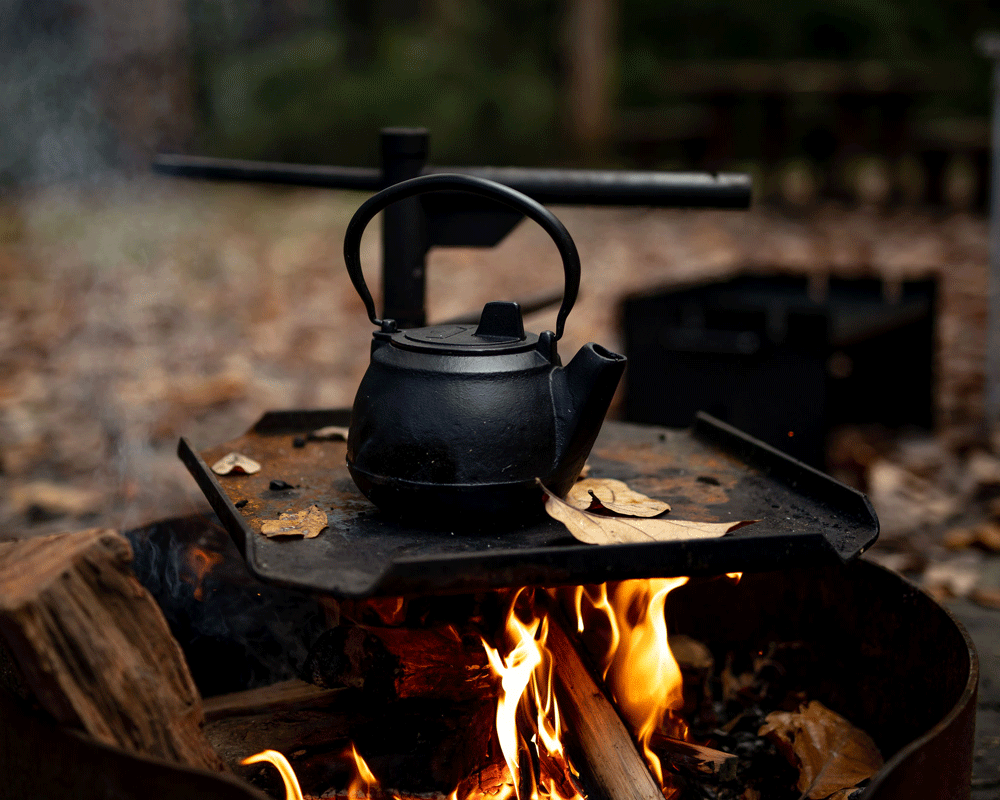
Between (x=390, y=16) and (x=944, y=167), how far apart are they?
18.7 ft

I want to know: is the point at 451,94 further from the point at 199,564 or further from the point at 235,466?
the point at 235,466

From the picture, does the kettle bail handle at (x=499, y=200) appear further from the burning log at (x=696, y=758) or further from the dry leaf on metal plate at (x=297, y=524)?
the burning log at (x=696, y=758)

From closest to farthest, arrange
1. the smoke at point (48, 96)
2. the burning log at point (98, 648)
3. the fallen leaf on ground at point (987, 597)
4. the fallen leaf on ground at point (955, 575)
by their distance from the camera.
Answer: the burning log at point (98, 648) → the fallen leaf on ground at point (987, 597) → the fallen leaf on ground at point (955, 575) → the smoke at point (48, 96)

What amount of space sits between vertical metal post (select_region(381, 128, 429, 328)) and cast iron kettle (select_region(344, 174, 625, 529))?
0.54 m

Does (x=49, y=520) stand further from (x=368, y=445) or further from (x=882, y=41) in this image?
(x=882, y=41)

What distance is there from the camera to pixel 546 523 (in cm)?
152

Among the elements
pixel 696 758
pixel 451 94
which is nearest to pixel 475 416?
pixel 696 758

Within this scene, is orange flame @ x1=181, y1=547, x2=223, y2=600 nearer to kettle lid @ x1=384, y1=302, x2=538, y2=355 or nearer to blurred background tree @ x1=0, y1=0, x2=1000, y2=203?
kettle lid @ x1=384, y1=302, x2=538, y2=355

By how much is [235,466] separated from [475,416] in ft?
1.87

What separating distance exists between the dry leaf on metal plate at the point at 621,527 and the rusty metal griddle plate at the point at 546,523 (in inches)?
1.1

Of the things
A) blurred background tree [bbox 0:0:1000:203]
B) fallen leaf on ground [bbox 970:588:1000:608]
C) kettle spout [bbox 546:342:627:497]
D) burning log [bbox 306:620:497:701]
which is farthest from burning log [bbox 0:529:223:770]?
blurred background tree [bbox 0:0:1000:203]

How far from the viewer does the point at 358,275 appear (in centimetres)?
156

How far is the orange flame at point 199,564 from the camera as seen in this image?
6.75 ft

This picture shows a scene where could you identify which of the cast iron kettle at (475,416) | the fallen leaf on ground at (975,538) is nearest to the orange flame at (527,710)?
the cast iron kettle at (475,416)
